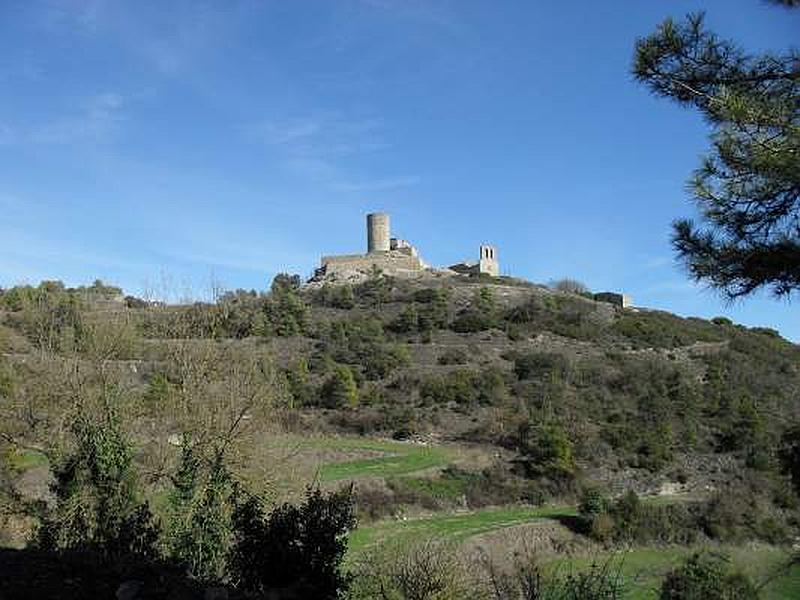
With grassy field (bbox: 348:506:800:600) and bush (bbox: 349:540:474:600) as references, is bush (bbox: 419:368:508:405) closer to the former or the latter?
grassy field (bbox: 348:506:800:600)

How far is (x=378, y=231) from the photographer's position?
81812mm

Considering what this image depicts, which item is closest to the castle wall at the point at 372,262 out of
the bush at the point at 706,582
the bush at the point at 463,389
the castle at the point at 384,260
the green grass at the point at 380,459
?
the castle at the point at 384,260

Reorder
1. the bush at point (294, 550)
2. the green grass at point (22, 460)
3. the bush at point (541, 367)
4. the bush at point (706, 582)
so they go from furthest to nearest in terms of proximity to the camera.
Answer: the bush at point (541, 367)
the green grass at point (22, 460)
the bush at point (706, 582)
the bush at point (294, 550)

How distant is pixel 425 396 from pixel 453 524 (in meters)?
17.4

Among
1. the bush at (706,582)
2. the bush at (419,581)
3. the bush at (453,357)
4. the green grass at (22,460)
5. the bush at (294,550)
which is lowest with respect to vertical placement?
the bush at (706,582)

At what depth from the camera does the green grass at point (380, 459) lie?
95.7 ft

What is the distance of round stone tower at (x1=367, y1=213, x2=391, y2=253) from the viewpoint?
81500mm

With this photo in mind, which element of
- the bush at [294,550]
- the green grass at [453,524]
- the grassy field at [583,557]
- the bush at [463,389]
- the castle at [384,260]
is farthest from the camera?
the castle at [384,260]

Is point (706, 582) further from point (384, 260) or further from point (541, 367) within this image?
point (384, 260)

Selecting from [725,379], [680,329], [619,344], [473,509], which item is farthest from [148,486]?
[680,329]

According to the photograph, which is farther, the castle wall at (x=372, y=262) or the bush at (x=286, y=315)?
the castle wall at (x=372, y=262)

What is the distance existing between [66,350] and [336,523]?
1380 cm

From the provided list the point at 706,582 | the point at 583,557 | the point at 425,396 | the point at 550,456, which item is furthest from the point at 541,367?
the point at 706,582

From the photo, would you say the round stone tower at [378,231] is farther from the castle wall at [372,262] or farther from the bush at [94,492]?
the bush at [94,492]
